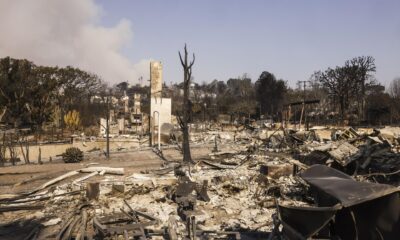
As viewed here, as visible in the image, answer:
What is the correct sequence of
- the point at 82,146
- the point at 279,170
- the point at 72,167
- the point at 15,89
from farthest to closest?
1. the point at 15,89
2. the point at 82,146
3. the point at 72,167
4. the point at 279,170

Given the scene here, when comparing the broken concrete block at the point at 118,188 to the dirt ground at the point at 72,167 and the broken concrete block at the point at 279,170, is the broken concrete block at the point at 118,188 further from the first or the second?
the broken concrete block at the point at 279,170

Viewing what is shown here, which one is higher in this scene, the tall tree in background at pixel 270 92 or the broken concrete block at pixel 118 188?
the tall tree in background at pixel 270 92

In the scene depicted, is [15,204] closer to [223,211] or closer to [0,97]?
[223,211]

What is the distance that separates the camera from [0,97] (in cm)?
3450

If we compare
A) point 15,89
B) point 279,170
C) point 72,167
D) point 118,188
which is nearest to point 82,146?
point 72,167

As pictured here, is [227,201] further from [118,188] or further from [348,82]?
[348,82]

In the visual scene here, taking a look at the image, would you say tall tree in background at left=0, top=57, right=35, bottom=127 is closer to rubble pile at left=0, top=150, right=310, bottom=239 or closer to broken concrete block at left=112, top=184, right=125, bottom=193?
rubble pile at left=0, top=150, right=310, bottom=239

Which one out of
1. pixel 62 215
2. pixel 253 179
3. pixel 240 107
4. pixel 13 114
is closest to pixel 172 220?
pixel 62 215

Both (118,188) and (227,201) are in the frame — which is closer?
(227,201)

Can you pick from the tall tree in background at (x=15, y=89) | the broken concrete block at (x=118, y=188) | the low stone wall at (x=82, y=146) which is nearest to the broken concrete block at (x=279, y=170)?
the broken concrete block at (x=118, y=188)

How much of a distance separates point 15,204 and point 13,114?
27.3 meters

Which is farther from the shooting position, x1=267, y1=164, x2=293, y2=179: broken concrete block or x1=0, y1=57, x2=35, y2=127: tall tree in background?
x1=0, y1=57, x2=35, y2=127: tall tree in background

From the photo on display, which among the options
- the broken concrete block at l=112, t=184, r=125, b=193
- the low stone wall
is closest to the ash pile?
the broken concrete block at l=112, t=184, r=125, b=193

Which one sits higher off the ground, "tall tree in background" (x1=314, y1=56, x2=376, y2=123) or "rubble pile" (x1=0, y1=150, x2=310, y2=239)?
"tall tree in background" (x1=314, y1=56, x2=376, y2=123)
